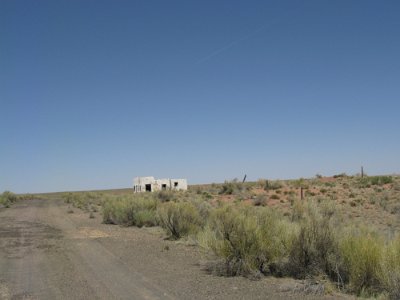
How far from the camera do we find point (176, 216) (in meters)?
21.5

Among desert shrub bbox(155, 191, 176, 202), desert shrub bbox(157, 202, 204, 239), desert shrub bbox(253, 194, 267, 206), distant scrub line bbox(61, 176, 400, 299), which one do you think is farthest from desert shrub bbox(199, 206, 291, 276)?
desert shrub bbox(155, 191, 176, 202)

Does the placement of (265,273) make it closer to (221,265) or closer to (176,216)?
(221,265)

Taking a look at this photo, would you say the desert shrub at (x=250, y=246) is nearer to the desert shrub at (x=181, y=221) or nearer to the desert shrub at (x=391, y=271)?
the desert shrub at (x=391, y=271)

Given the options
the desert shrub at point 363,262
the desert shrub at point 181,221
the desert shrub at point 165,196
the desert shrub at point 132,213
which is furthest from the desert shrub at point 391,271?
the desert shrub at point 165,196

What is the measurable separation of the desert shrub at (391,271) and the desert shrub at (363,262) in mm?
255

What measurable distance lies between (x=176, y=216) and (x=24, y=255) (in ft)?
22.6

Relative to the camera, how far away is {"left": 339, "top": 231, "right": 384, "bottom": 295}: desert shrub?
9850 millimetres

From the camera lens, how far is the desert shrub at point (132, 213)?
2856 cm

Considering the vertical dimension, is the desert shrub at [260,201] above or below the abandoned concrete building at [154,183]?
below

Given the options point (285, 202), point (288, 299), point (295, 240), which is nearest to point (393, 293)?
point (288, 299)

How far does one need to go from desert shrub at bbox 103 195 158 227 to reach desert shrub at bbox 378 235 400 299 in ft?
66.0

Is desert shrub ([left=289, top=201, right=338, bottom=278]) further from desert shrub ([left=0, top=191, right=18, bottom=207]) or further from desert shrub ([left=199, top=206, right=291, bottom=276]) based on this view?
desert shrub ([left=0, top=191, right=18, bottom=207])

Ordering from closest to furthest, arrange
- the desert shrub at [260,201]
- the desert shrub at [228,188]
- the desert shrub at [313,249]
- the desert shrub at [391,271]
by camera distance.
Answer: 1. the desert shrub at [391,271]
2. the desert shrub at [313,249]
3. the desert shrub at [260,201]
4. the desert shrub at [228,188]

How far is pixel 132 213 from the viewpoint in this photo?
30375 mm
